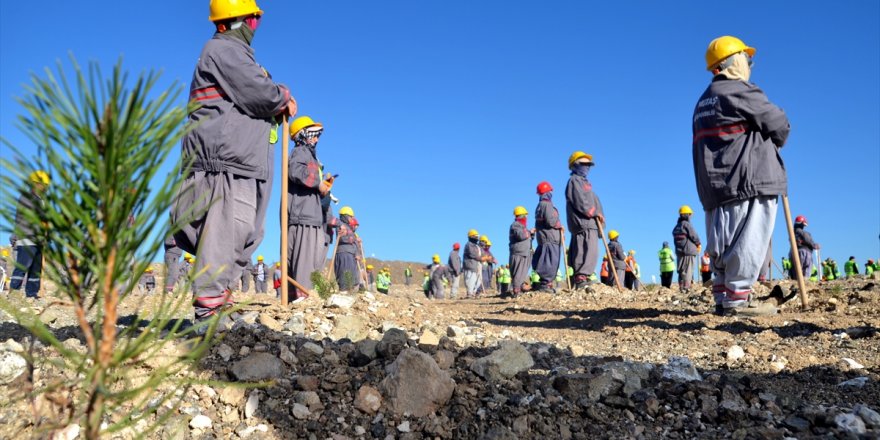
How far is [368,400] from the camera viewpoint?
2568mm

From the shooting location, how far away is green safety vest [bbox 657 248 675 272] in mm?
17188

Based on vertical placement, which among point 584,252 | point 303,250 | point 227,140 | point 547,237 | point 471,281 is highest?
point 547,237

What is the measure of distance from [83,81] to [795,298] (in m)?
7.05

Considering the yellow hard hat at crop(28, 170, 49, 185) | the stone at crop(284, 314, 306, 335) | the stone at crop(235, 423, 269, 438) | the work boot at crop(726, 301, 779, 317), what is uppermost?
the yellow hard hat at crop(28, 170, 49, 185)

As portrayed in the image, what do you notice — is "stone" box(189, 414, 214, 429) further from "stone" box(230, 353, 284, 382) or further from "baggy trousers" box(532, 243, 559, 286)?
"baggy trousers" box(532, 243, 559, 286)

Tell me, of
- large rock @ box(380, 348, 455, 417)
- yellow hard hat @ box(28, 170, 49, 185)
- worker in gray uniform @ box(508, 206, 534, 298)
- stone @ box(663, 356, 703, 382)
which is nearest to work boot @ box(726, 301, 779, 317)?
stone @ box(663, 356, 703, 382)

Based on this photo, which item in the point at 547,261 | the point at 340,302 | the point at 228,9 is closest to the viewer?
the point at 228,9

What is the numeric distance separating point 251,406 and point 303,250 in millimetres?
4808

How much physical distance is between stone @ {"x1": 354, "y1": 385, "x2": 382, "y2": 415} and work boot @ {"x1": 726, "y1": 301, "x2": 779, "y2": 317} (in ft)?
13.2

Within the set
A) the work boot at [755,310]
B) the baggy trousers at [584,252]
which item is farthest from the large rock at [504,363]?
the baggy trousers at [584,252]

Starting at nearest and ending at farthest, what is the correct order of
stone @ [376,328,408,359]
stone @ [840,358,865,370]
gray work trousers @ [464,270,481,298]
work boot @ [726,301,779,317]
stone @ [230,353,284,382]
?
1. stone @ [230,353,284,382]
2. stone @ [376,328,408,359]
3. stone @ [840,358,865,370]
4. work boot @ [726,301,779,317]
5. gray work trousers @ [464,270,481,298]

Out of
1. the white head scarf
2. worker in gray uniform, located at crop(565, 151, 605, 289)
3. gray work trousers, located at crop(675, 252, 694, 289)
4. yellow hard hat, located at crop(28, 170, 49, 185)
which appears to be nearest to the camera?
yellow hard hat, located at crop(28, 170, 49, 185)

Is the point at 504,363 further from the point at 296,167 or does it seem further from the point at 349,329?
the point at 296,167

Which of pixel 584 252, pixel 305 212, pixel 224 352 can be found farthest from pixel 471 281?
pixel 224 352
